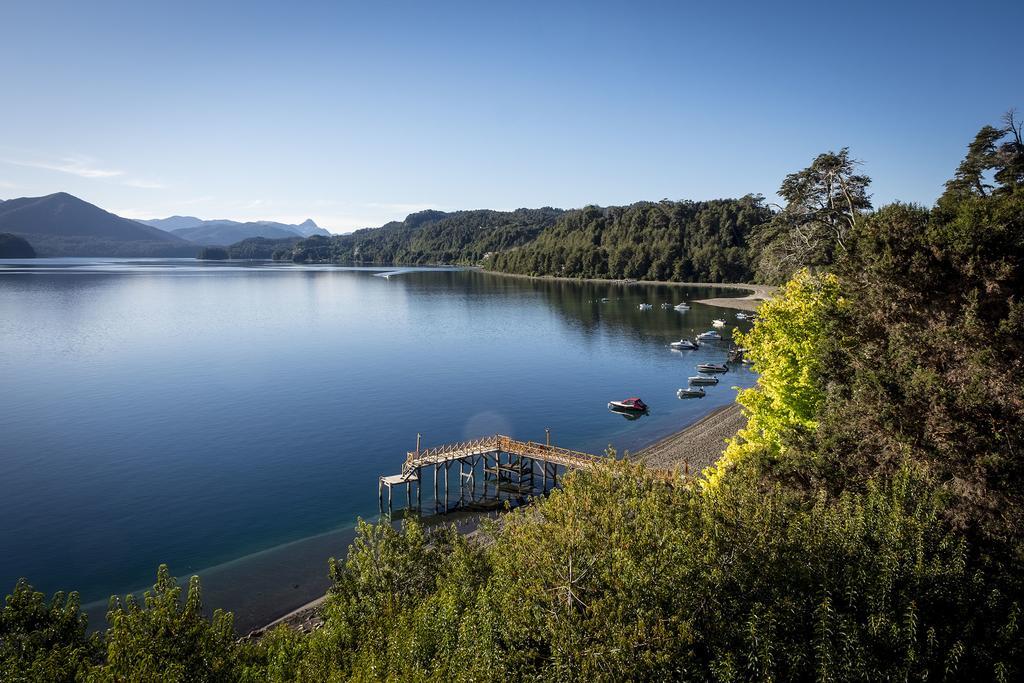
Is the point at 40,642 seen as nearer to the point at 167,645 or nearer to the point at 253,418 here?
the point at 167,645

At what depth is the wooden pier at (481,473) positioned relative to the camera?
4309cm

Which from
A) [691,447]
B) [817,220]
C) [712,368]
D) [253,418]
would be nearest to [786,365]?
[817,220]

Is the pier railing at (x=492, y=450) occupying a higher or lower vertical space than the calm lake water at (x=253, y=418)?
higher

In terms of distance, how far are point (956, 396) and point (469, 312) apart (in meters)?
130

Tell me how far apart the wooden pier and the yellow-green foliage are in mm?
12584

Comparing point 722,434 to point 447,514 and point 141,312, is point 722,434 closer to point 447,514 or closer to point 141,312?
point 447,514

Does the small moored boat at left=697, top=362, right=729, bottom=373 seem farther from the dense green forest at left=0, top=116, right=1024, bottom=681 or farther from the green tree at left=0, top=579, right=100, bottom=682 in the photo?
the green tree at left=0, top=579, right=100, bottom=682

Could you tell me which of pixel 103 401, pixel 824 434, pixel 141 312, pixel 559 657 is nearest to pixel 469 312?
pixel 141 312

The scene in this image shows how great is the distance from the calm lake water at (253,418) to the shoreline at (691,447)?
217 cm

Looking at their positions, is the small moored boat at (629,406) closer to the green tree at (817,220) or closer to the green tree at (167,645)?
the green tree at (817,220)

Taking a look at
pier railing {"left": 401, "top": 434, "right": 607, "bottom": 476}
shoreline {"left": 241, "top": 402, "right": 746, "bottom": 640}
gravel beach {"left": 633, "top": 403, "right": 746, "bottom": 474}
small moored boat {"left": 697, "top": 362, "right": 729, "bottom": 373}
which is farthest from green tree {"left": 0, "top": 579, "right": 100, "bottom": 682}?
small moored boat {"left": 697, "top": 362, "right": 729, "bottom": 373}

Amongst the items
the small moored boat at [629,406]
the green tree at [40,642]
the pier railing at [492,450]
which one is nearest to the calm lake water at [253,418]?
the small moored boat at [629,406]

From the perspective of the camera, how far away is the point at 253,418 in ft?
197

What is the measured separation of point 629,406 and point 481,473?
69.0 ft
